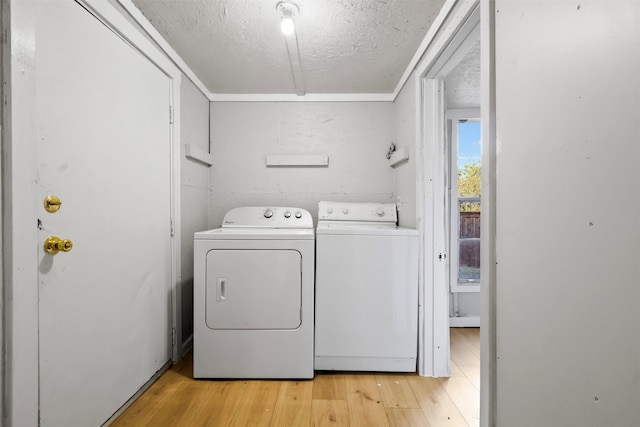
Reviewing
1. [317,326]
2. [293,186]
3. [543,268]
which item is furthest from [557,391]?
[293,186]

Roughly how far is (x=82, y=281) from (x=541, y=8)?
6.03 feet

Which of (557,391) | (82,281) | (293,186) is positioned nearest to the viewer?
(557,391)

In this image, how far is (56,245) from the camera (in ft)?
3.45

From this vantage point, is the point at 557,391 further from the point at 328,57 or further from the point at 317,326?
the point at 328,57

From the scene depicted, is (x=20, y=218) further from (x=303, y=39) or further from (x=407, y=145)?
(x=407, y=145)

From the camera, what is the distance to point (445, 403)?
1598 millimetres

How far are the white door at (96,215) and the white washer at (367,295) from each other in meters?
1.01

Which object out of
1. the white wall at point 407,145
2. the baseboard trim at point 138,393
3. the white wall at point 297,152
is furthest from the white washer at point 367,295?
the baseboard trim at point 138,393

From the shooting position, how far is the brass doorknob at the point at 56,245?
1036 millimetres

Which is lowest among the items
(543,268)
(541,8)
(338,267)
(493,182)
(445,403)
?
(445,403)

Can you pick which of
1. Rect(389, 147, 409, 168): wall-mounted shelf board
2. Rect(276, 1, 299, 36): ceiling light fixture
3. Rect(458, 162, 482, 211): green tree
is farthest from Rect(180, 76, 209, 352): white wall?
Rect(458, 162, 482, 211): green tree

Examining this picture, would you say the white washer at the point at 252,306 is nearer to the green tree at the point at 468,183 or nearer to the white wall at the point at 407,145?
the white wall at the point at 407,145

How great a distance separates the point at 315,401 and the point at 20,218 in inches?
60.5

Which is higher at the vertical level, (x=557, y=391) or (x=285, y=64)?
(x=285, y=64)
